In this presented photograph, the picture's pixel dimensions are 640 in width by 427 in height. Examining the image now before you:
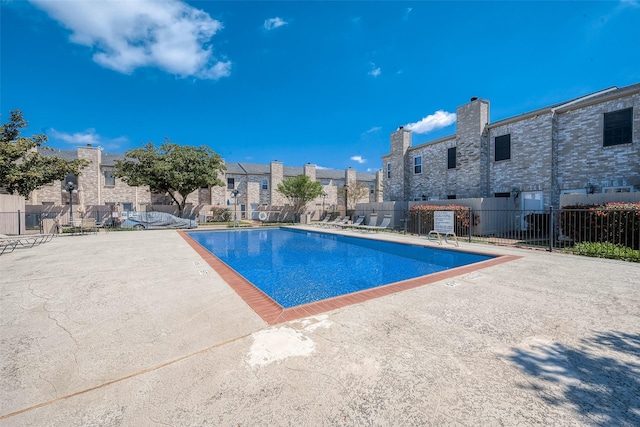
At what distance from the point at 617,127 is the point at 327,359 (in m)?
16.5

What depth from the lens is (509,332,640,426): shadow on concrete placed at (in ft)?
6.17

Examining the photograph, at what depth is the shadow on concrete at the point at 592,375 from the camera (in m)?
1.88

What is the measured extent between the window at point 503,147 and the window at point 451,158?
262cm

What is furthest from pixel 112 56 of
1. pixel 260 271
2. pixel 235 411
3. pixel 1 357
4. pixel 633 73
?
pixel 633 73

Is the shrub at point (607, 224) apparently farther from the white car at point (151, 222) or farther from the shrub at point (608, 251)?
the white car at point (151, 222)

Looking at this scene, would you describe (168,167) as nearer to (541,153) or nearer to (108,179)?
(108,179)

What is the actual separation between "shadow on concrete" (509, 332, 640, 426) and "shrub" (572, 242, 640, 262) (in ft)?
21.4

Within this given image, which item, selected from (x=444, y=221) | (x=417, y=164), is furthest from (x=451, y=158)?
(x=444, y=221)

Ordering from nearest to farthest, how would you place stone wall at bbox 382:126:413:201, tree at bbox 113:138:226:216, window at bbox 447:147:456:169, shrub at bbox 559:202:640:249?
shrub at bbox 559:202:640:249, window at bbox 447:147:456:169, stone wall at bbox 382:126:413:201, tree at bbox 113:138:226:216

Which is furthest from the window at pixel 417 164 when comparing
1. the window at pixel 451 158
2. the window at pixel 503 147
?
the window at pixel 503 147

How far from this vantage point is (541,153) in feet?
44.3

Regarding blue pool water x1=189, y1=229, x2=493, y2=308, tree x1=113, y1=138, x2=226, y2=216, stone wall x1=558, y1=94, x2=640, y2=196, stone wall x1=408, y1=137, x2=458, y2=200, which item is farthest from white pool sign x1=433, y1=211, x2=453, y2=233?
tree x1=113, y1=138, x2=226, y2=216

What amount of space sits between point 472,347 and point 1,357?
16.0 ft

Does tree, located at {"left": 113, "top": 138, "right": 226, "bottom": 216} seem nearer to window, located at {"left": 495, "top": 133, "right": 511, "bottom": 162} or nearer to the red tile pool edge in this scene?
the red tile pool edge
